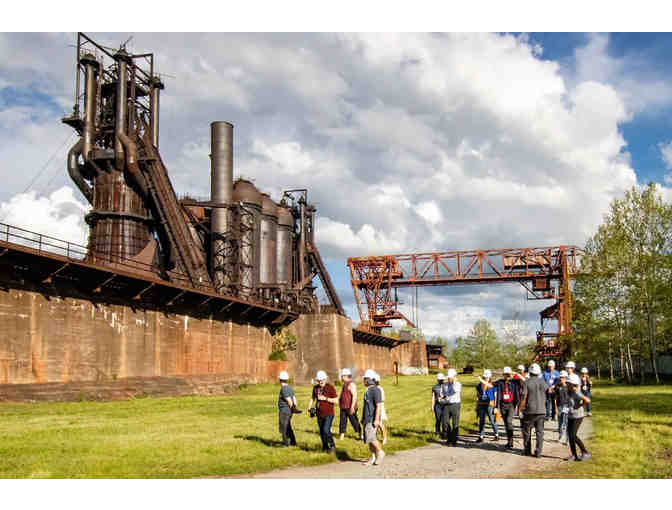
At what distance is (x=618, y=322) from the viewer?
47375mm

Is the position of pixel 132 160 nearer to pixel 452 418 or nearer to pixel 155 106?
pixel 155 106

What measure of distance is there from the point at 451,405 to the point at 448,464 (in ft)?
9.95

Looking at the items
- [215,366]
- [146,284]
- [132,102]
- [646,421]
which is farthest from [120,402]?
[132,102]

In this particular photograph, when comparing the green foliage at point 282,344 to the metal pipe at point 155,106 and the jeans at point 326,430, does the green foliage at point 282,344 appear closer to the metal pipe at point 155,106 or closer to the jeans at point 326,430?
the metal pipe at point 155,106

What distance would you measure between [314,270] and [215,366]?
27.5 meters

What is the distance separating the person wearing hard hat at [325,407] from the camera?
1293 centimetres

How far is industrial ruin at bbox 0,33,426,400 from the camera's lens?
965 inches

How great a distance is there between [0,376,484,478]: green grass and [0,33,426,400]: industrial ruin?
3.66 meters

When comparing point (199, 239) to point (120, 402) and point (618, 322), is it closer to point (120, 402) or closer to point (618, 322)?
point (120, 402)

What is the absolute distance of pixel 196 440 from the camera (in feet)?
47.4

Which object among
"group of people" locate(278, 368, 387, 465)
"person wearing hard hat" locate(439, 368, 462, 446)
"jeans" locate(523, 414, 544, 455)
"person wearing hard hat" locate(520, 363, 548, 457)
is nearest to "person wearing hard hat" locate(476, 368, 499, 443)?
"person wearing hard hat" locate(439, 368, 462, 446)

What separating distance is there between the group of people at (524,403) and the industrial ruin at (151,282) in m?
14.7

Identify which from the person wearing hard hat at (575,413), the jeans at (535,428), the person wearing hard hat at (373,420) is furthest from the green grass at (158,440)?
the person wearing hard hat at (575,413)

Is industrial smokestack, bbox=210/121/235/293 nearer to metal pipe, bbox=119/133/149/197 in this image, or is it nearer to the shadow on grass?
metal pipe, bbox=119/133/149/197
